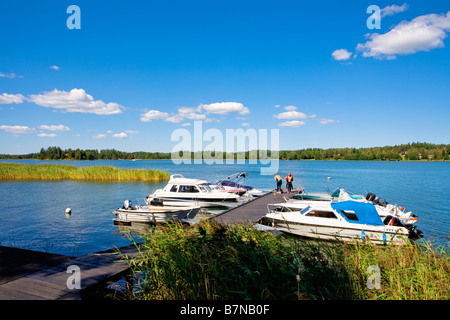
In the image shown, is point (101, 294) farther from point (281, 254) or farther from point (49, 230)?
point (49, 230)

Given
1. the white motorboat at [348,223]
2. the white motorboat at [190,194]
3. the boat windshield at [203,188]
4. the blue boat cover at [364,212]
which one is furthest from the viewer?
the boat windshield at [203,188]

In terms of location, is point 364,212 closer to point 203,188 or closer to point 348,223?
point 348,223

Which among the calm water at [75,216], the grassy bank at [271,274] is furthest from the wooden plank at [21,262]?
the calm water at [75,216]

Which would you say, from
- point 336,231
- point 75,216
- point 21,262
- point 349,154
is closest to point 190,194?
point 75,216

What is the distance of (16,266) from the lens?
6117 mm

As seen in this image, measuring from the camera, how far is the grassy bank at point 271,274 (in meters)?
4.21

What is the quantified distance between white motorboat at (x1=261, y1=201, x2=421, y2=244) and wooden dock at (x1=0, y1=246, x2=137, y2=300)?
7.19 m

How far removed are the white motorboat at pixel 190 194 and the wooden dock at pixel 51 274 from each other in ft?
40.4

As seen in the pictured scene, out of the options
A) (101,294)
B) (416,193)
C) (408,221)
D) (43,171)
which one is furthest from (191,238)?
(43,171)

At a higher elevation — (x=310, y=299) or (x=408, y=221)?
(x=310, y=299)

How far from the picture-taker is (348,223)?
12.1 meters

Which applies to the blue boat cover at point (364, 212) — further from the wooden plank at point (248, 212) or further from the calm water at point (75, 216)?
the wooden plank at point (248, 212)

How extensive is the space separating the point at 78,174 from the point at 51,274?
3873 centimetres
